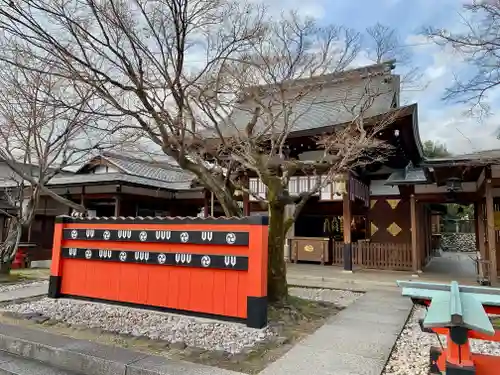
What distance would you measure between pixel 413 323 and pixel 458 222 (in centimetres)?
2386

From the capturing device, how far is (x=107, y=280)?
556cm

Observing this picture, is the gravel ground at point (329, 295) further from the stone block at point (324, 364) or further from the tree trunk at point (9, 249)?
the tree trunk at point (9, 249)

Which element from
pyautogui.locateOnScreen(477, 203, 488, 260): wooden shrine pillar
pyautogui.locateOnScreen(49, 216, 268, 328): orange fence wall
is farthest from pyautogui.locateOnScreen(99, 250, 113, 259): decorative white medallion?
pyautogui.locateOnScreen(477, 203, 488, 260): wooden shrine pillar

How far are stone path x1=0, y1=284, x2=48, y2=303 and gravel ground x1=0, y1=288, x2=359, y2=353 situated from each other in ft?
1.93

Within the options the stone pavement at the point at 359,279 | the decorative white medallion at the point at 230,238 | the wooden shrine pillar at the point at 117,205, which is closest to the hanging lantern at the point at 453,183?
the stone pavement at the point at 359,279

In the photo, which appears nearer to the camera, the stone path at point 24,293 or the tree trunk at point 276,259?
the tree trunk at point 276,259

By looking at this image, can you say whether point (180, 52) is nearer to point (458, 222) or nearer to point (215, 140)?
point (215, 140)

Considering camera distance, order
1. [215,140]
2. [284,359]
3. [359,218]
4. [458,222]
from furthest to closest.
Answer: [458,222], [359,218], [215,140], [284,359]

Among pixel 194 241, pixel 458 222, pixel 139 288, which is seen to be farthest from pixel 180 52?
pixel 458 222

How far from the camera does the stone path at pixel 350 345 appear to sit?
327 centimetres

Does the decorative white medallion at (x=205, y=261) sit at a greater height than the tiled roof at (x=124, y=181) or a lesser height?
lesser

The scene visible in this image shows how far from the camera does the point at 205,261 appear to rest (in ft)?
15.6

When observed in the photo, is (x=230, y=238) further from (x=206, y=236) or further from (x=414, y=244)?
(x=414, y=244)

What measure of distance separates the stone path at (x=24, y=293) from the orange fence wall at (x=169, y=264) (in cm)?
113
